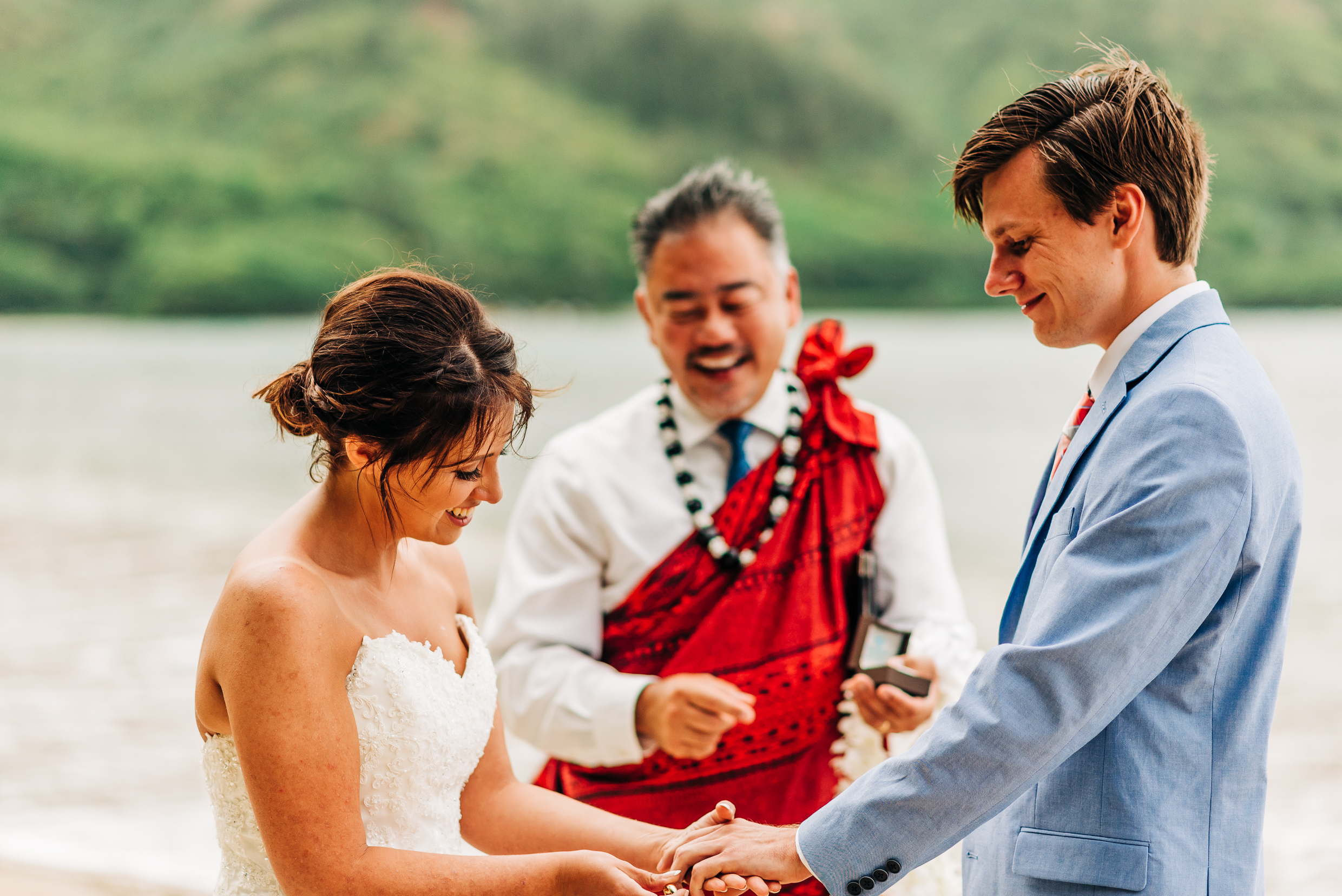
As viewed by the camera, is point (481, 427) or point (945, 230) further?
point (945, 230)

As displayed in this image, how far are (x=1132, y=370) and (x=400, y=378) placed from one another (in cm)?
93

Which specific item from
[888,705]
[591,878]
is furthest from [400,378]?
[888,705]

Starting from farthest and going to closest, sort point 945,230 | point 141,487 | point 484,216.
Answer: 1. point 484,216
2. point 945,230
3. point 141,487

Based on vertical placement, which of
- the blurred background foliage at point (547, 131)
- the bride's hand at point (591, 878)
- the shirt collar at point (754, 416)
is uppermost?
the blurred background foliage at point (547, 131)

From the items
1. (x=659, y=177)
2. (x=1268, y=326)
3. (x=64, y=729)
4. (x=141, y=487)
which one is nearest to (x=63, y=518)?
(x=141, y=487)

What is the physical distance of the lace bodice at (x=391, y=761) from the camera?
1528 millimetres

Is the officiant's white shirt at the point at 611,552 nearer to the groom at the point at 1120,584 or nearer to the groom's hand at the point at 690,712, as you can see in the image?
the groom's hand at the point at 690,712

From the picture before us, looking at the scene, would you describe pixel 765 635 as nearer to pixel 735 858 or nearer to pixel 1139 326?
pixel 735 858

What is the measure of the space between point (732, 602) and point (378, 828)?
0.85 metres

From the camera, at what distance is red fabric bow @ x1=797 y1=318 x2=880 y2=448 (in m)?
2.31

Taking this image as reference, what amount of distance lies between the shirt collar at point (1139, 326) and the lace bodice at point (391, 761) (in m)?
0.99

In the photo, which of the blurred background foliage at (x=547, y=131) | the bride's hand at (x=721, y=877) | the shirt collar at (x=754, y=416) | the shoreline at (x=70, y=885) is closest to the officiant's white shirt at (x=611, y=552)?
the shirt collar at (x=754, y=416)

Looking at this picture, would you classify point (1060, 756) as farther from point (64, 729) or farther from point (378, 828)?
point (64, 729)

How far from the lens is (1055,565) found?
55.4 inches
